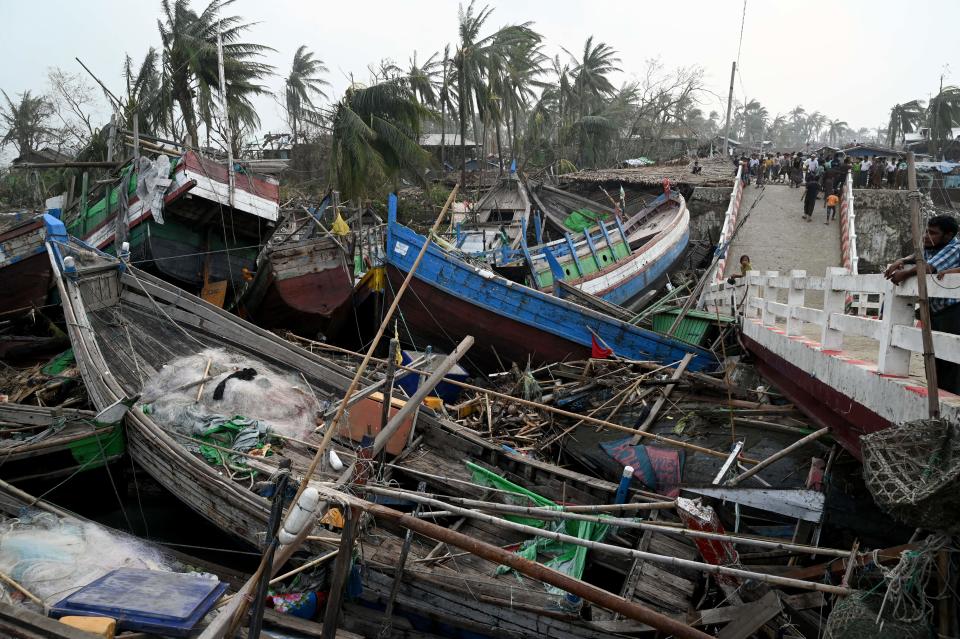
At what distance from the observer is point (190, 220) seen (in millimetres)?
12891

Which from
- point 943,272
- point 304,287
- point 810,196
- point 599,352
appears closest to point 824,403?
point 943,272

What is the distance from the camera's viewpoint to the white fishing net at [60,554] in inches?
161

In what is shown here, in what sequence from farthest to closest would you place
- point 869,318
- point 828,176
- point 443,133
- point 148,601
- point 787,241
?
point 443,133, point 828,176, point 787,241, point 869,318, point 148,601

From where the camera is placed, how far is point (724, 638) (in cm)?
384

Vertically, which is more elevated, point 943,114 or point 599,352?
point 943,114

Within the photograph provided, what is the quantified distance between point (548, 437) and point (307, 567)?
12.5 feet

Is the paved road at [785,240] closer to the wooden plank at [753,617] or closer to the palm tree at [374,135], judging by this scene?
the palm tree at [374,135]

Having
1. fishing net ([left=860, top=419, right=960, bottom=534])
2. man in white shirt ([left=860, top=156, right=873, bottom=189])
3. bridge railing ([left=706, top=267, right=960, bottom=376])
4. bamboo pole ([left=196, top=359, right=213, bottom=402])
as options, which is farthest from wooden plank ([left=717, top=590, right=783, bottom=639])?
man in white shirt ([left=860, top=156, right=873, bottom=189])

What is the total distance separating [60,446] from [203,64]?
1713 cm

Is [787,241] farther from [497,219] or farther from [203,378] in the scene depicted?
[203,378]

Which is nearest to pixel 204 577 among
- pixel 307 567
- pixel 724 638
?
pixel 307 567

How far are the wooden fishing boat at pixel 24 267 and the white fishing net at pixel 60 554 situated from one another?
30.0 feet

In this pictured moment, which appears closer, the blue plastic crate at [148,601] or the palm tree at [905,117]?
the blue plastic crate at [148,601]

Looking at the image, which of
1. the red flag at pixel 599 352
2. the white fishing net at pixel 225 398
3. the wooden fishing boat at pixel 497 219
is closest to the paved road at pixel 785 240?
the red flag at pixel 599 352
